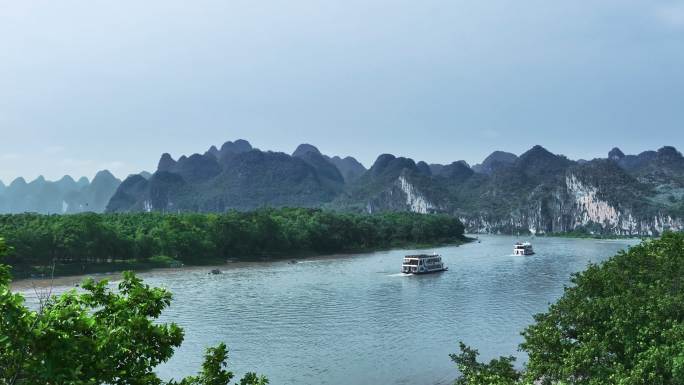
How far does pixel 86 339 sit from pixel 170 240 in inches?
4630

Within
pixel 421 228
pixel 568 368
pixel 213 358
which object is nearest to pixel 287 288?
pixel 568 368

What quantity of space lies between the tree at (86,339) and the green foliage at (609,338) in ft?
36.8

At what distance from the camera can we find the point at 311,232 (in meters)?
160

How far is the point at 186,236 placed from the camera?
127 meters

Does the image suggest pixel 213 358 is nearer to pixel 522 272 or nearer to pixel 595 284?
pixel 595 284

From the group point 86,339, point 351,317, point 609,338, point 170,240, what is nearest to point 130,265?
point 170,240

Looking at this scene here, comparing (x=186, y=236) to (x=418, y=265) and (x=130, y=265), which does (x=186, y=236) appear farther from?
(x=418, y=265)

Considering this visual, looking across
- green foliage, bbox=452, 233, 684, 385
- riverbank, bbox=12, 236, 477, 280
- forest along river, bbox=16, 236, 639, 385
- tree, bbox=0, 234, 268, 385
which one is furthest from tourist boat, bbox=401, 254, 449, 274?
tree, bbox=0, 234, 268, 385

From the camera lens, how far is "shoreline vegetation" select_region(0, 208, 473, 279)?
103 meters

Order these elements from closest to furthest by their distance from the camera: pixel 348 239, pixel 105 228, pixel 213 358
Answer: pixel 213 358 → pixel 105 228 → pixel 348 239

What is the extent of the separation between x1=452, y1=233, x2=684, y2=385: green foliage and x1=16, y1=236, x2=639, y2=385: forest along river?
47.9ft

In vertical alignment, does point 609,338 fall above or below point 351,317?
above

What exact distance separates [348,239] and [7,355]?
161152 millimetres

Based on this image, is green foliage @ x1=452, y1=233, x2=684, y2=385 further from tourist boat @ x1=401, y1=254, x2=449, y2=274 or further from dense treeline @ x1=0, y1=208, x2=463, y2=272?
tourist boat @ x1=401, y1=254, x2=449, y2=274
